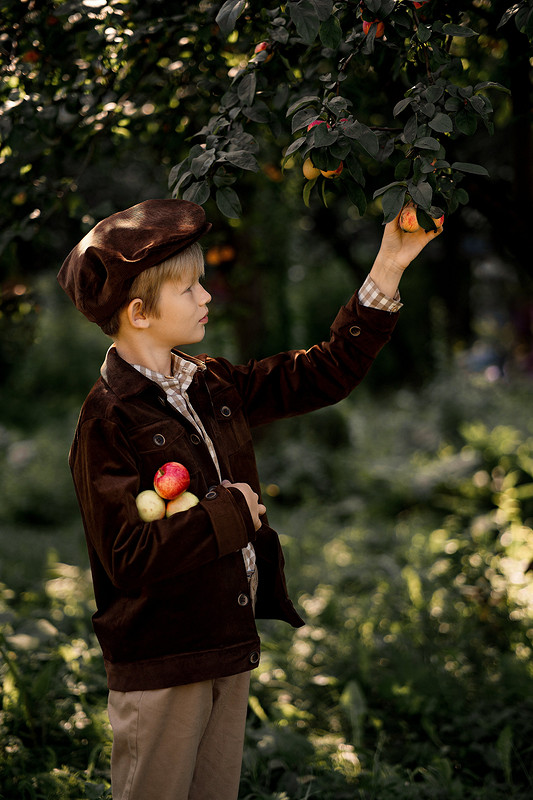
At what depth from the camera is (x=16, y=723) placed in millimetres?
2480

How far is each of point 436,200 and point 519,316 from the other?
881cm

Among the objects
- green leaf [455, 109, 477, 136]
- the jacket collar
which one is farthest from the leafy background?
the jacket collar

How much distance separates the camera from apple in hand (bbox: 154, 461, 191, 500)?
1493mm

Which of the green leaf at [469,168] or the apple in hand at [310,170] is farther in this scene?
the apple in hand at [310,170]

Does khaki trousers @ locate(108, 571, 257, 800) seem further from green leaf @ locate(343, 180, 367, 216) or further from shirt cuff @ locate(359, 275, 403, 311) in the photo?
green leaf @ locate(343, 180, 367, 216)

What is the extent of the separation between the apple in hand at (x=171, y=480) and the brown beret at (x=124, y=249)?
14.1 inches

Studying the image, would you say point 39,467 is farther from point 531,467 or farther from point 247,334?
point 531,467

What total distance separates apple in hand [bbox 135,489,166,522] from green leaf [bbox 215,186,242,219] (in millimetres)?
640

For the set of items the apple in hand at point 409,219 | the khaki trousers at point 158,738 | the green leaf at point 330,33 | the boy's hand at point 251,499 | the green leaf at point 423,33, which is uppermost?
the green leaf at point 330,33

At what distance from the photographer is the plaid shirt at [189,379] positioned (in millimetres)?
1640

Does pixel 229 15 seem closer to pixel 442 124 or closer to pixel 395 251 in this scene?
pixel 442 124

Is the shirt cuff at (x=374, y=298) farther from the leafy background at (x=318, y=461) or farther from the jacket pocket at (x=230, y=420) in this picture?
the jacket pocket at (x=230, y=420)

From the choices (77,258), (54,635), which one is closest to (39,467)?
(54,635)

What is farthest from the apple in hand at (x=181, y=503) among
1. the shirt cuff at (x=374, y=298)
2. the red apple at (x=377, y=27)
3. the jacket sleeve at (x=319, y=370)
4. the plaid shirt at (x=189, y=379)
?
the red apple at (x=377, y=27)
